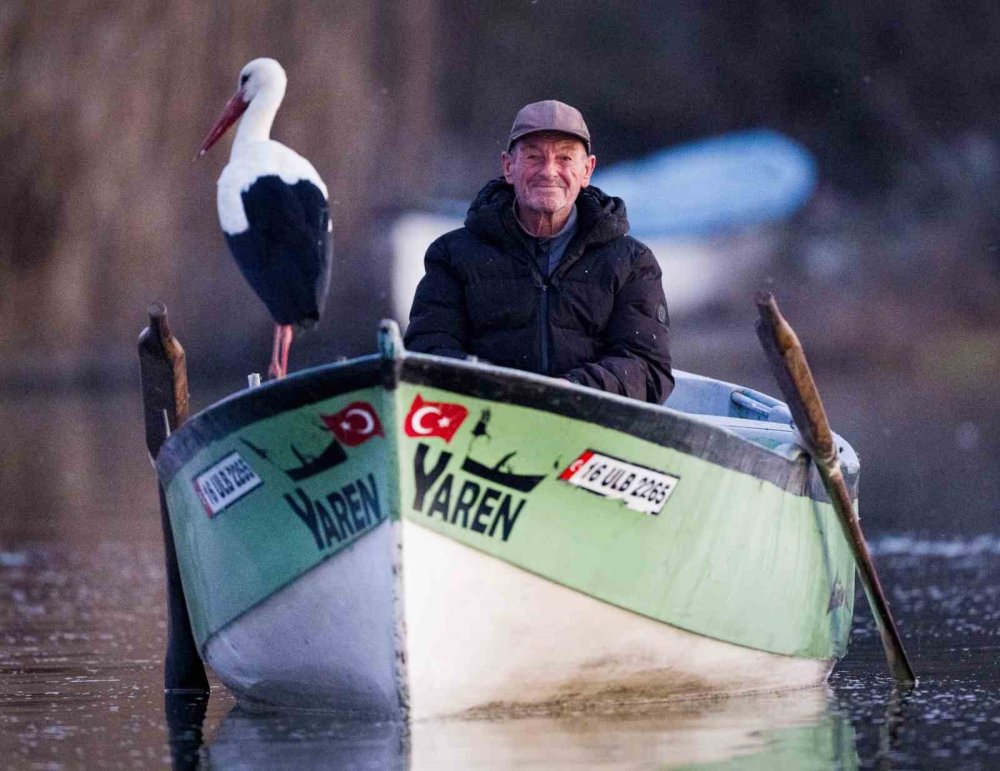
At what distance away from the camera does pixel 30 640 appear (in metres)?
8.25

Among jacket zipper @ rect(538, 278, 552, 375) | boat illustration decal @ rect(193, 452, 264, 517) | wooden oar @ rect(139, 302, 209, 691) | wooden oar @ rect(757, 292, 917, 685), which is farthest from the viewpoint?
wooden oar @ rect(139, 302, 209, 691)

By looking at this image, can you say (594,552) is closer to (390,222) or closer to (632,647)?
(632,647)

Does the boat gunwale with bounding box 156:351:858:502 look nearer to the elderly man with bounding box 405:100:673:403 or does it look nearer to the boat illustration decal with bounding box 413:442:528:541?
the boat illustration decal with bounding box 413:442:528:541

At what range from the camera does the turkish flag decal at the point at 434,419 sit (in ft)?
18.9

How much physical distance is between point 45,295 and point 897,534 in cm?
1160

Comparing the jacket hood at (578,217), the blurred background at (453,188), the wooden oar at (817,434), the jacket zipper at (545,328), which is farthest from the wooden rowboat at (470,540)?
the blurred background at (453,188)

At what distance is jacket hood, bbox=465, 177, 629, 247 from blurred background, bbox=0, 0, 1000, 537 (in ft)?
16.2

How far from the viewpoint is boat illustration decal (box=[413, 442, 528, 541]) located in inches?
229

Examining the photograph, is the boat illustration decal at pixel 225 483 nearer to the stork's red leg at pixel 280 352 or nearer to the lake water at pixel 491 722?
the stork's red leg at pixel 280 352

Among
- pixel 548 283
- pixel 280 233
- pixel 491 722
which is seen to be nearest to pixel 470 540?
pixel 491 722

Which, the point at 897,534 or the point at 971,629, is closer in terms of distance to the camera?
Answer: the point at 971,629

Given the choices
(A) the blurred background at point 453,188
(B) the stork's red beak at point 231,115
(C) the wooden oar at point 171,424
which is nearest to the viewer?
(B) the stork's red beak at point 231,115

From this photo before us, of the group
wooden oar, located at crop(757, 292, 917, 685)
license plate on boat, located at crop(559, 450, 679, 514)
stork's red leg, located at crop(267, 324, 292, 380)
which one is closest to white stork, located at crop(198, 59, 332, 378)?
stork's red leg, located at crop(267, 324, 292, 380)

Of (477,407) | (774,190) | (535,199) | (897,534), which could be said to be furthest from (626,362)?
(774,190)
